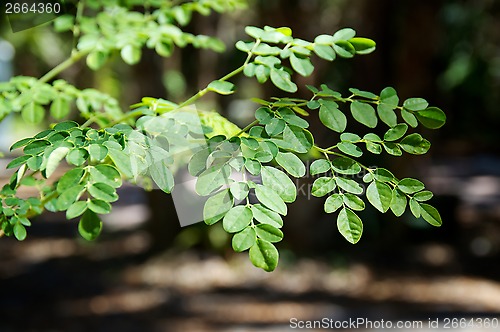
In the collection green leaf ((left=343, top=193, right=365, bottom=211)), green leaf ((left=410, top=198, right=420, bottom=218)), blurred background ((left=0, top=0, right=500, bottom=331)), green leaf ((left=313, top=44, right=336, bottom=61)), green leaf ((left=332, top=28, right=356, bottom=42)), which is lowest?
blurred background ((left=0, top=0, right=500, bottom=331))

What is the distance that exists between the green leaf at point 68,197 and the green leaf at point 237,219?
206 mm

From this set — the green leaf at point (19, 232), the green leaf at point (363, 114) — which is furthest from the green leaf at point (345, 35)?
the green leaf at point (19, 232)

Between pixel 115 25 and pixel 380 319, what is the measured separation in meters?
3.40

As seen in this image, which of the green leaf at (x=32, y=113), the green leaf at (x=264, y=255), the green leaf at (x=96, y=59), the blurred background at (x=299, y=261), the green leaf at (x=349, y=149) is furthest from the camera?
the blurred background at (x=299, y=261)

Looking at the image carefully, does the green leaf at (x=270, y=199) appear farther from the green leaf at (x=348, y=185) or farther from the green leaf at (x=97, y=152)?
the green leaf at (x=97, y=152)

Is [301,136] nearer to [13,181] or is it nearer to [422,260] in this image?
[13,181]

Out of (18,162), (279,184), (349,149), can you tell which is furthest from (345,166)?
(18,162)

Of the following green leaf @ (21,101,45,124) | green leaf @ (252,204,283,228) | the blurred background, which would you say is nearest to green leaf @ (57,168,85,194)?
green leaf @ (252,204,283,228)

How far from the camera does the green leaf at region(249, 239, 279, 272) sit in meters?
0.76

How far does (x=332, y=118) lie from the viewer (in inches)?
36.1

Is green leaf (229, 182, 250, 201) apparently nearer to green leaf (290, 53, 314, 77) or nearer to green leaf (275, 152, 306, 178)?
green leaf (275, 152, 306, 178)

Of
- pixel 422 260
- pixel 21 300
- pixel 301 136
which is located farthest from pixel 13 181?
pixel 422 260

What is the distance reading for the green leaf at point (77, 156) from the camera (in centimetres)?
79

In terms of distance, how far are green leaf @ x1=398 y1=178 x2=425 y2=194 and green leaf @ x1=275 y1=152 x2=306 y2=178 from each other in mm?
148
